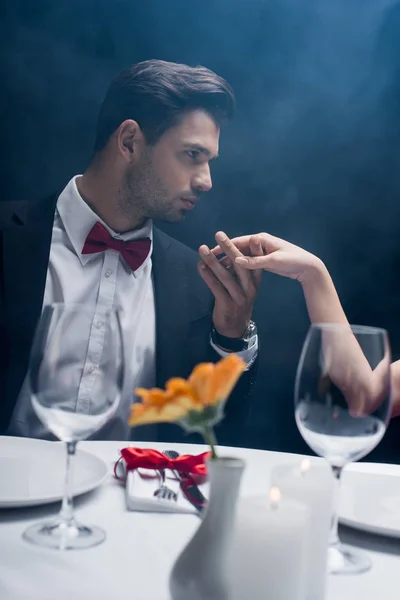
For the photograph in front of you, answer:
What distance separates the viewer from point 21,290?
68.8 inches

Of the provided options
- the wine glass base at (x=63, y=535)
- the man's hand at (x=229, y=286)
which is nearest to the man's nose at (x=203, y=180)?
the man's hand at (x=229, y=286)

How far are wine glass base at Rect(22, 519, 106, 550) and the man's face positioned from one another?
3.91 feet

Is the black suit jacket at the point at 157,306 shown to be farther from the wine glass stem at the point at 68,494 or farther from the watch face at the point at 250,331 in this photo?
the wine glass stem at the point at 68,494

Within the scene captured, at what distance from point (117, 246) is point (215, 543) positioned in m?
1.37

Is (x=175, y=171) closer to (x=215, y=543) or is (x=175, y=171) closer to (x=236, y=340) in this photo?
(x=236, y=340)

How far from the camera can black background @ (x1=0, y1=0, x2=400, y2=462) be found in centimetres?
177

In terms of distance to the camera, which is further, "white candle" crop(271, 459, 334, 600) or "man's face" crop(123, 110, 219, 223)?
"man's face" crop(123, 110, 219, 223)

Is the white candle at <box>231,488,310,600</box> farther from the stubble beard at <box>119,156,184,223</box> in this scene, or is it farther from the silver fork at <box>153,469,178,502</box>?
the stubble beard at <box>119,156,184,223</box>

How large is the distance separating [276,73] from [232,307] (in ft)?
2.15

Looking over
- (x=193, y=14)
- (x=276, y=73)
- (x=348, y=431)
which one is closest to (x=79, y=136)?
(x=193, y=14)

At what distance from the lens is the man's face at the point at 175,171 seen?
5.84 ft

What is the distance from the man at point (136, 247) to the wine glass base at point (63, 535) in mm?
1065

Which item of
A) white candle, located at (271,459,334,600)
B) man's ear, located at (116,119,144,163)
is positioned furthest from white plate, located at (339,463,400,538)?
man's ear, located at (116,119,144,163)

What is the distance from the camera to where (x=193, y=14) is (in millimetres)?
1823
